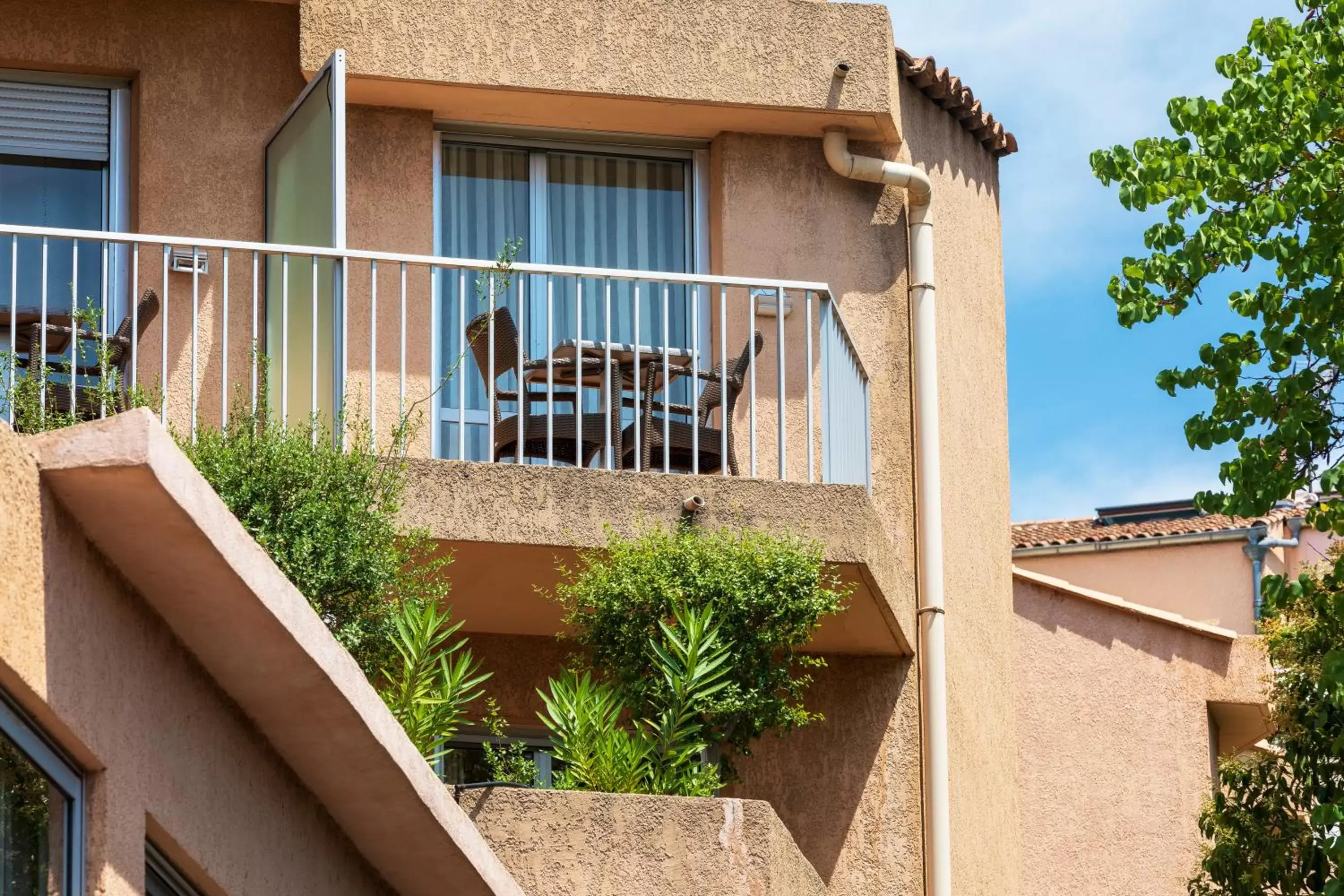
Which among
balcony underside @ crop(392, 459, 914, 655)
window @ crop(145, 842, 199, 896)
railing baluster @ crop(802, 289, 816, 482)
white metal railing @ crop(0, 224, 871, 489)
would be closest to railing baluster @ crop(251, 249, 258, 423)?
white metal railing @ crop(0, 224, 871, 489)

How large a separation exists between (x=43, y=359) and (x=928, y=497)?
5015 mm

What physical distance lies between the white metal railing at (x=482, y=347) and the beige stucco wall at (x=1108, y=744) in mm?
Answer: 5814

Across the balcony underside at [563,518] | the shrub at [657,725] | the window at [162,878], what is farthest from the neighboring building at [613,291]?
the window at [162,878]

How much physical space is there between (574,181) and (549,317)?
216 centimetres

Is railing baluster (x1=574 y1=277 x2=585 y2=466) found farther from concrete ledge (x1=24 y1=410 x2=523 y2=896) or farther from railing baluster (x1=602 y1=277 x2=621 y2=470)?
concrete ledge (x1=24 y1=410 x2=523 y2=896)

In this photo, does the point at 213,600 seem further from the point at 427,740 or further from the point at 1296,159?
the point at 1296,159

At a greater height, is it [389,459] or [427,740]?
[389,459]

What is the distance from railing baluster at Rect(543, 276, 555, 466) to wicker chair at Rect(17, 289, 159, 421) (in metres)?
1.90

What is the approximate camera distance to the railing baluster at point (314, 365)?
34.6 ft

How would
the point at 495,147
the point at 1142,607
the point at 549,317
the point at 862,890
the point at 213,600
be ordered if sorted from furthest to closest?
the point at 1142,607
the point at 495,147
the point at 862,890
the point at 549,317
the point at 213,600

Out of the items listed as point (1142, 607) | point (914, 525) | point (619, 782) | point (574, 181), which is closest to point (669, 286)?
point (574, 181)

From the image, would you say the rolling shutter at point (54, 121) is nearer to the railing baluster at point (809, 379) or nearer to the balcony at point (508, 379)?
the balcony at point (508, 379)

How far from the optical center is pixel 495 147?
41.5 feet

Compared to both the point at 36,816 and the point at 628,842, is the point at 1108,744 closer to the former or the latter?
the point at 628,842
